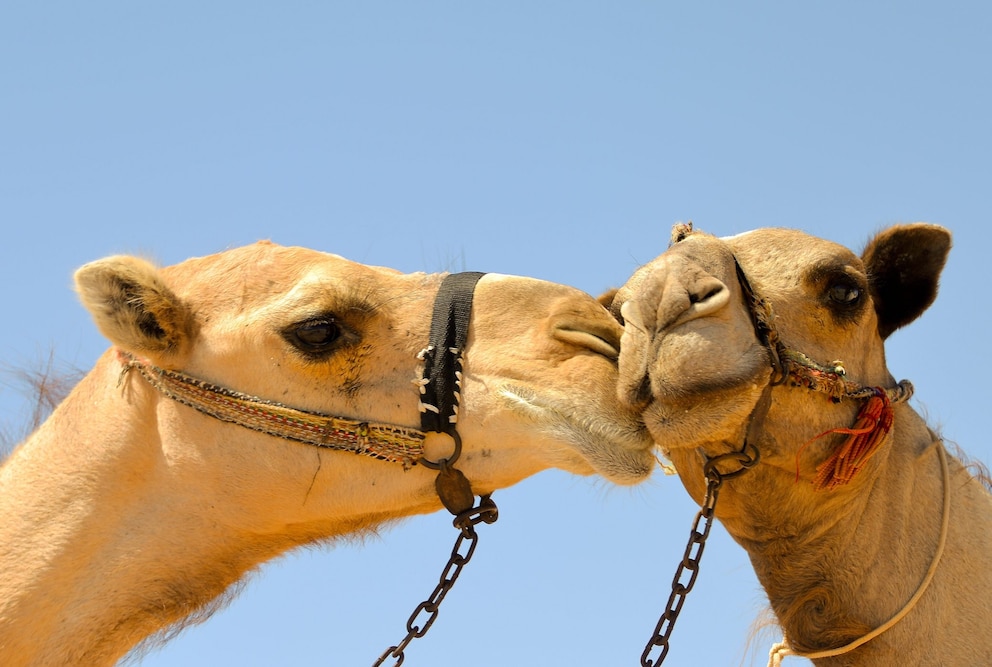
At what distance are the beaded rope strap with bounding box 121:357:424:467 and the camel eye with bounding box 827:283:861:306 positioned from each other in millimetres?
2239

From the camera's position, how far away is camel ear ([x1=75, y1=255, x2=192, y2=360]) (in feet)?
19.5

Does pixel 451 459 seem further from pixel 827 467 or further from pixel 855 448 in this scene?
pixel 855 448

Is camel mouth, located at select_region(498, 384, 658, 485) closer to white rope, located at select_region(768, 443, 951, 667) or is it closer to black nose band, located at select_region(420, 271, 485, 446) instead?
black nose band, located at select_region(420, 271, 485, 446)

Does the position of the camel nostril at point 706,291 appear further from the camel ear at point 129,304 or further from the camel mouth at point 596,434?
the camel ear at point 129,304

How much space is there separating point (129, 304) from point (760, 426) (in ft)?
9.58

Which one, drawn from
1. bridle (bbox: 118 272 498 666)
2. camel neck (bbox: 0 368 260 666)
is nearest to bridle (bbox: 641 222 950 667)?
bridle (bbox: 118 272 498 666)

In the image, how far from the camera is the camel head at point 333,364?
5891 millimetres

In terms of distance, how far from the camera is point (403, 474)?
6000 mm

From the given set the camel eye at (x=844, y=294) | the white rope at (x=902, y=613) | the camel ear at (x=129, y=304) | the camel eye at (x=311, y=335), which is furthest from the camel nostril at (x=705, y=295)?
the camel ear at (x=129, y=304)

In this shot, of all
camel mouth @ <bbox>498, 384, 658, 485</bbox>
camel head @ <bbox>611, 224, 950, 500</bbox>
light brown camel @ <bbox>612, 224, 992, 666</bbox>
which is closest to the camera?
camel mouth @ <bbox>498, 384, 658, 485</bbox>

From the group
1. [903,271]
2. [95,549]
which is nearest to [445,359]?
[95,549]

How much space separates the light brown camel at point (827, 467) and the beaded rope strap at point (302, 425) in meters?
1.12

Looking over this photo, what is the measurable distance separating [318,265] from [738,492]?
7.70ft

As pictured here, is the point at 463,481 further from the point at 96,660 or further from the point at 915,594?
the point at 915,594
